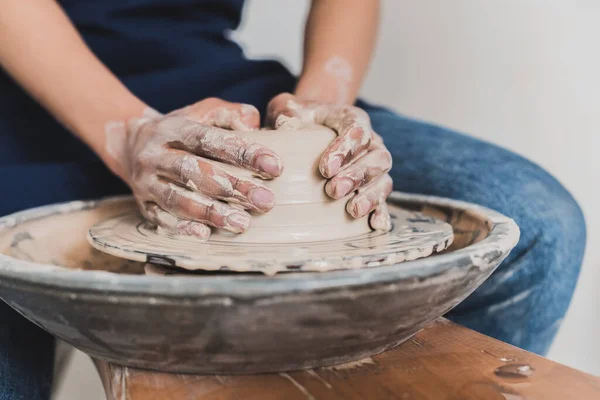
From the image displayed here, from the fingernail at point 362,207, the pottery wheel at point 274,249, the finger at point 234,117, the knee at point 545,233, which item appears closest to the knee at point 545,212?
the knee at point 545,233

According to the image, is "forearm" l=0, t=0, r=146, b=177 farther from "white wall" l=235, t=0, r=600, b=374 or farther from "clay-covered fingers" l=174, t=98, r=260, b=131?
"white wall" l=235, t=0, r=600, b=374

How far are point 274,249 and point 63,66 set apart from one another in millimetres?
565

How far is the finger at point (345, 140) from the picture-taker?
2.29 feet

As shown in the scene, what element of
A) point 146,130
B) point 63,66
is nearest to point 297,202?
point 146,130

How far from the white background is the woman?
63 centimetres

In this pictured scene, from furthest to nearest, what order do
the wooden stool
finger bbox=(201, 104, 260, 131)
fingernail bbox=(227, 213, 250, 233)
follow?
1. finger bbox=(201, 104, 260, 131)
2. fingernail bbox=(227, 213, 250, 233)
3. the wooden stool

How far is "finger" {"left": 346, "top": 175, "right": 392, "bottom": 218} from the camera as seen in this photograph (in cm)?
71

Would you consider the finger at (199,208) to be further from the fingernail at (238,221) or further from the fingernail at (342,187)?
the fingernail at (342,187)

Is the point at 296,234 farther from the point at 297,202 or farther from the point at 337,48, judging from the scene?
the point at 337,48

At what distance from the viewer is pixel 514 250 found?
0.94 meters

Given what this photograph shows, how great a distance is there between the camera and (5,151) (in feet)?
3.46

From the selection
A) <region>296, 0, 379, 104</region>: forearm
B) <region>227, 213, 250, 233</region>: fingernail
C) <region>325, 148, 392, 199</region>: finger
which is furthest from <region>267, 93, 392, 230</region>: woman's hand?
<region>296, 0, 379, 104</region>: forearm

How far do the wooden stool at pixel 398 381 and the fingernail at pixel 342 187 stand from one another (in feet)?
0.64

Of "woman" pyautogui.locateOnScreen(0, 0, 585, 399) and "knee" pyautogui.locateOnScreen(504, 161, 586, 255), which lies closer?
"woman" pyautogui.locateOnScreen(0, 0, 585, 399)
